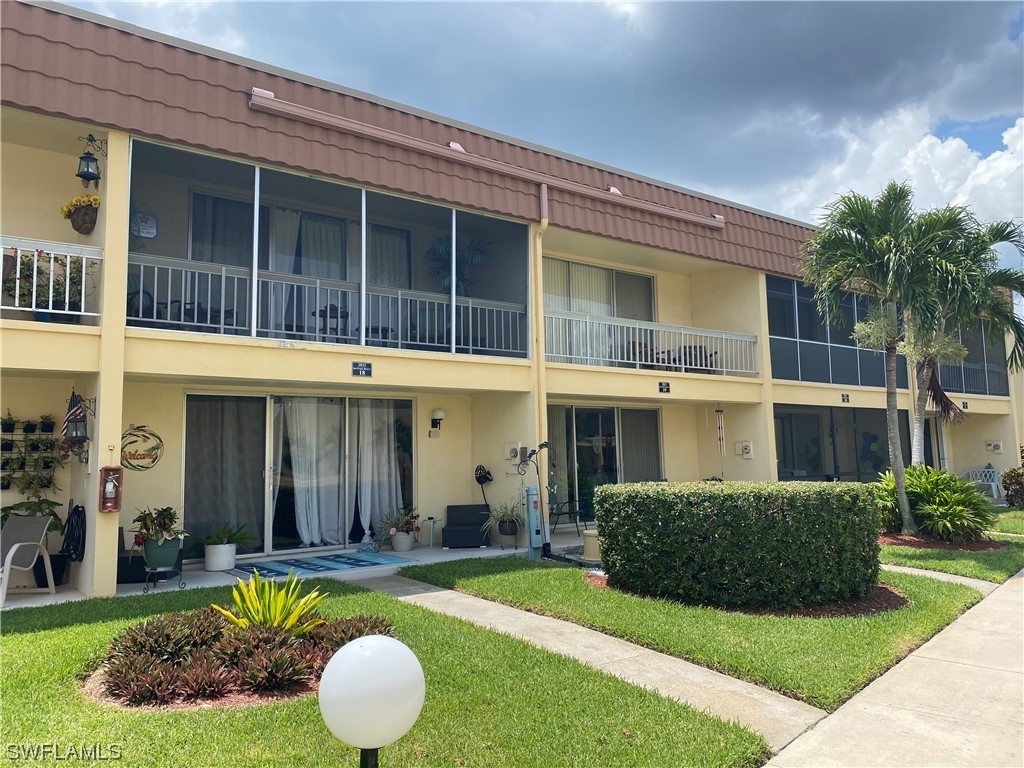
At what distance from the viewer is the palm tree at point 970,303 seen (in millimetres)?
10328

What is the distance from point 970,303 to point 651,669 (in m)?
8.60

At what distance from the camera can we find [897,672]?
5.10 m

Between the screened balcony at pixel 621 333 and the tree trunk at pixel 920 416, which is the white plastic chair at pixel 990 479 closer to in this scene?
the tree trunk at pixel 920 416

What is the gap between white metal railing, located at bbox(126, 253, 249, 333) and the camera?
27.9ft

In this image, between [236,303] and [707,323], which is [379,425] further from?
[707,323]

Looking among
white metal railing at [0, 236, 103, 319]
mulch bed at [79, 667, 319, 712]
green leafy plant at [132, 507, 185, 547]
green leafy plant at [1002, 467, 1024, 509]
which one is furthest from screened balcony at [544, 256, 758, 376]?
green leafy plant at [1002, 467, 1024, 509]

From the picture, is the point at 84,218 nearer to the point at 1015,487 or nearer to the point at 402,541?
the point at 402,541

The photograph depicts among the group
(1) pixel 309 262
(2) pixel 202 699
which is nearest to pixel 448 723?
(2) pixel 202 699

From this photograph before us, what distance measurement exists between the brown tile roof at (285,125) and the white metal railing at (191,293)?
1.64 m

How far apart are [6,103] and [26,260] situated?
1.59 meters

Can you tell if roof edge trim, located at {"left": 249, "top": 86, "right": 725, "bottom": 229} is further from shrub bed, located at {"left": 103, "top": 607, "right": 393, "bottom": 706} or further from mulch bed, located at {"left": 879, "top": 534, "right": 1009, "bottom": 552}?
mulch bed, located at {"left": 879, "top": 534, "right": 1009, "bottom": 552}

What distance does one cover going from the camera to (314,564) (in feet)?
30.2

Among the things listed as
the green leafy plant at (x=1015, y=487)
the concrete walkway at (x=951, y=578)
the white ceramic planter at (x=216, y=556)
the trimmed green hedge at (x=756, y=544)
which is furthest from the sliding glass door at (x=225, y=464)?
the green leafy plant at (x=1015, y=487)

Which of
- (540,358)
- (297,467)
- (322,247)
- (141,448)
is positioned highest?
(322,247)
